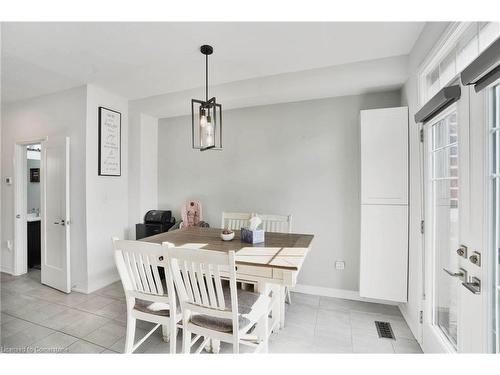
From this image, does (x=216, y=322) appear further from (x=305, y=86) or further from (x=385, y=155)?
(x=305, y=86)

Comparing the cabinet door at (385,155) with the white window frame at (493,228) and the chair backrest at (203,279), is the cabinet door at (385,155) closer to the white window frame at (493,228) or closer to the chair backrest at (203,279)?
the white window frame at (493,228)

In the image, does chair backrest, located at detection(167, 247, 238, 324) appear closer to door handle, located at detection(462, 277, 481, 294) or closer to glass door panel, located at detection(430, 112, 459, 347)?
door handle, located at detection(462, 277, 481, 294)

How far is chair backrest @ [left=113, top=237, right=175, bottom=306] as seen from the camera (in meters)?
1.43

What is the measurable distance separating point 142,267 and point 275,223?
155 cm

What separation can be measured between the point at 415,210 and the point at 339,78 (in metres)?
1.50

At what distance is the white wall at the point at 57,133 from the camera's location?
9.45 feet

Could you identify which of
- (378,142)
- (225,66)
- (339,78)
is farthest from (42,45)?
(378,142)

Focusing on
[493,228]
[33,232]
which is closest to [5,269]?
[33,232]

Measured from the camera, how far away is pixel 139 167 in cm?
341

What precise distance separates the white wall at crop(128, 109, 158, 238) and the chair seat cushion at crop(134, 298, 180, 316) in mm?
2028

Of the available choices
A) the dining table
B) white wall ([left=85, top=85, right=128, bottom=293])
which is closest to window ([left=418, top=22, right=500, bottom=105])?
the dining table

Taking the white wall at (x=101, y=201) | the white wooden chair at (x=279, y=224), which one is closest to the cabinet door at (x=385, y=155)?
the white wooden chair at (x=279, y=224)

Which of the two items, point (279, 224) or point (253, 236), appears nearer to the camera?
point (253, 236)

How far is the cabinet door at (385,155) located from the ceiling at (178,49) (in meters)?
0.60
